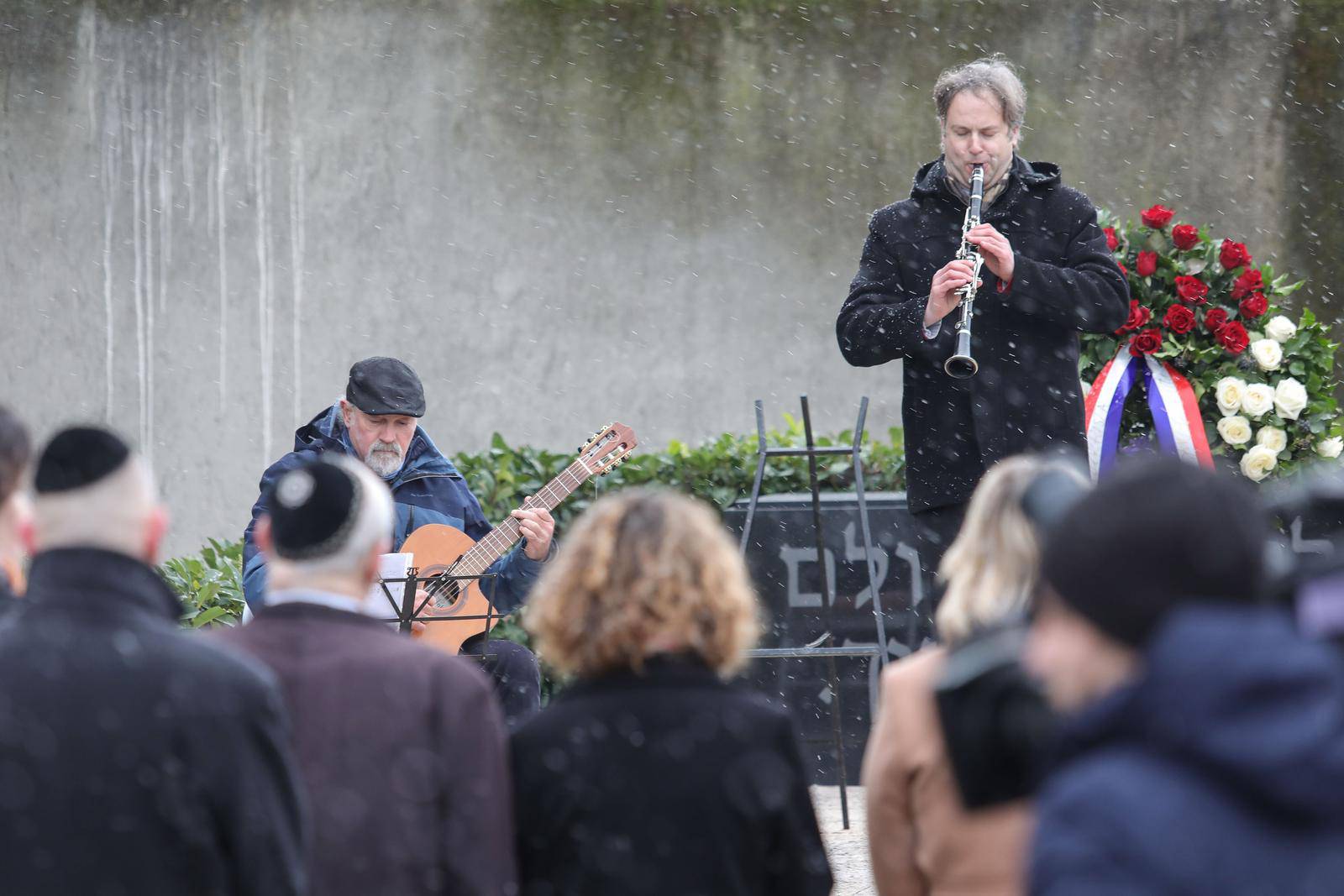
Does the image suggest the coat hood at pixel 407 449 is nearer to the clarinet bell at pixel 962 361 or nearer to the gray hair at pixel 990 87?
the clarinet bell at pixel 962 361

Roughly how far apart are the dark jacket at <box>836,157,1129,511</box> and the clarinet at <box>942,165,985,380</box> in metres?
0.07

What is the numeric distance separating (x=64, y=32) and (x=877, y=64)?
450 centimetres

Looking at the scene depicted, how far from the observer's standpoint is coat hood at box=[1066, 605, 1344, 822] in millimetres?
1440

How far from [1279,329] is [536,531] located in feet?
9.72

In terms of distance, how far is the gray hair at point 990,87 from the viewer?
4684mm

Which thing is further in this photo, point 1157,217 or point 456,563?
point 1157,217

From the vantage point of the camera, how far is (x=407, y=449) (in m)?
5.57

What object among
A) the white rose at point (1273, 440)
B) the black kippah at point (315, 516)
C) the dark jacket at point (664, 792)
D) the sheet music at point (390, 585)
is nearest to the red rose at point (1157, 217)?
the white rose at point (1273, 440)

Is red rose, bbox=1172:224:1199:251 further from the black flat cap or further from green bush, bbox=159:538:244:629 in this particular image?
green bush, bbox=159:538:244:629

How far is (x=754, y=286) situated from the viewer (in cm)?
873

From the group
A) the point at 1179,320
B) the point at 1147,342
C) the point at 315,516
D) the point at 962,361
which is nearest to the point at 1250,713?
the point at 315,516

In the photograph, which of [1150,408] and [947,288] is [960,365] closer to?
[947,288]

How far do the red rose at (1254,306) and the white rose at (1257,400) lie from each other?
0.31 m

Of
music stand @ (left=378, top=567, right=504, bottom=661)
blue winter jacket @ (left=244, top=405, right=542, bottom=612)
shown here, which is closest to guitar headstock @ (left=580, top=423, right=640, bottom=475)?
blue winter jacket @ (left=244, top=405, right=542, bottom=612)
